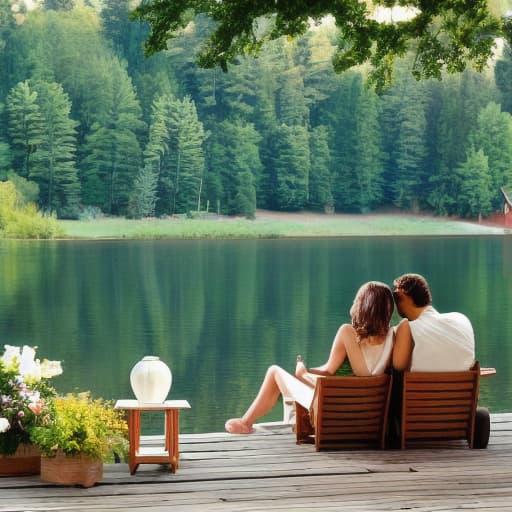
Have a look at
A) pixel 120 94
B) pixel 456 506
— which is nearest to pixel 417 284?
pixel 456 506

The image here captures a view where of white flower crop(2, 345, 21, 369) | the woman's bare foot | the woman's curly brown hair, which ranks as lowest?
the woman's bare foot

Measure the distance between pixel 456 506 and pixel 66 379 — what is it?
16.2 m

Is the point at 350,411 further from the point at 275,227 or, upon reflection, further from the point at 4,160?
the point at 4,160

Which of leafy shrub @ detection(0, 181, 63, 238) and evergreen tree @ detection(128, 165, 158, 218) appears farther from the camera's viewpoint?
evergreen tree @ detection(128, 165, 158, 218)

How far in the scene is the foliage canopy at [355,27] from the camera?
5.62 meters

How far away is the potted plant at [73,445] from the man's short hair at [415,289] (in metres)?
1.38

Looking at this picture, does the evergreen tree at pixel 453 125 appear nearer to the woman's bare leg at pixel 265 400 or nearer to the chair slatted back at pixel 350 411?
the woman's bare leg at pixel 265 400

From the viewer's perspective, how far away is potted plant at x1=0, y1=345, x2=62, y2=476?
4496mm

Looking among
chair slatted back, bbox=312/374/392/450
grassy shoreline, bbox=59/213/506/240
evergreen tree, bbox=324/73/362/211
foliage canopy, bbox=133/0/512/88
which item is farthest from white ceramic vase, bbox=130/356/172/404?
evergreen tree, bbox=324/73/362/211

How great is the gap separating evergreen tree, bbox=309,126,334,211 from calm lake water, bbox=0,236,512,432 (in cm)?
228

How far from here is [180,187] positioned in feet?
177

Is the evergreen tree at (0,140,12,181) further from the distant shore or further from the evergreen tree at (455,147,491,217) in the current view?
the evergreen tree at (455,147,491,217)

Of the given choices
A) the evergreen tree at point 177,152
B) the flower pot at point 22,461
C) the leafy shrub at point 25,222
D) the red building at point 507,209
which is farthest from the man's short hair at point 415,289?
the red building at point 507,209

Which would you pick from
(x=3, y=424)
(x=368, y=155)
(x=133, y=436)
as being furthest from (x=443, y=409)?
(x=368, y=155)
